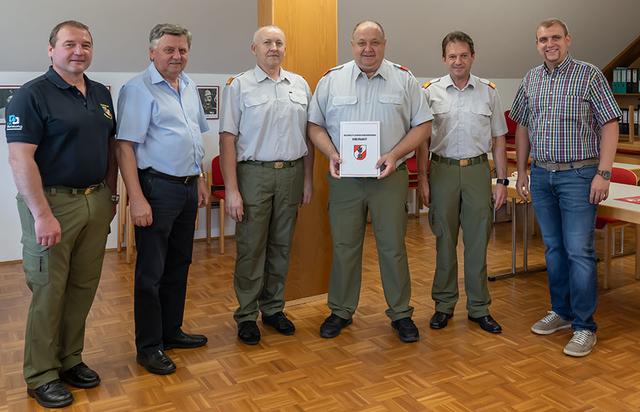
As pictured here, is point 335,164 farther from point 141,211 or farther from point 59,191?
point 59,191

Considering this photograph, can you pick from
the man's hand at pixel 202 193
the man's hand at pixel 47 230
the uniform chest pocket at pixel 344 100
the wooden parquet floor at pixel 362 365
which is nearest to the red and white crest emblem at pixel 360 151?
the uniform chest pocket at pixel 344 100

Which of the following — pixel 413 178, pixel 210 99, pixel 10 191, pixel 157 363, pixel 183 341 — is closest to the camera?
pixel 157 363

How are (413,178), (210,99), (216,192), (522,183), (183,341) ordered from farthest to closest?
(413,178) → (210,99) → (216,192) → (522,183) → (183,341)

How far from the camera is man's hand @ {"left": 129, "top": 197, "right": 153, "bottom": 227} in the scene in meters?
3.10

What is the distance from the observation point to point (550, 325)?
3.77 metres

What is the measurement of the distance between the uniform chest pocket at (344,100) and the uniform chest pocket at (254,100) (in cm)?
35

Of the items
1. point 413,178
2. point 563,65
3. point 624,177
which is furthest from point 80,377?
point 413,178

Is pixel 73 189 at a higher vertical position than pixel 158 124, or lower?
lower

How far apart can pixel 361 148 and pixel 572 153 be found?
3.40ft

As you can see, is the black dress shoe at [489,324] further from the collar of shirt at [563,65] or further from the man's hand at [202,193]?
the man's hand at [202,193]

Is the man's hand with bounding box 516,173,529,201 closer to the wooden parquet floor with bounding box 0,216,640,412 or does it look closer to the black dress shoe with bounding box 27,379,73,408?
the wooden parquet floor with bounding box 0,216,640,412

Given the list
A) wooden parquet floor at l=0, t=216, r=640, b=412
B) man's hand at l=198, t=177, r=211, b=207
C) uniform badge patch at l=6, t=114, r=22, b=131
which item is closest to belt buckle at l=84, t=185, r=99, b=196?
uniform badge patch at l=6, t=114, r=22, b=131

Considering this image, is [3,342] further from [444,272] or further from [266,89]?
[444,272]

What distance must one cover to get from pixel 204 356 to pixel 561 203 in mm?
1946
